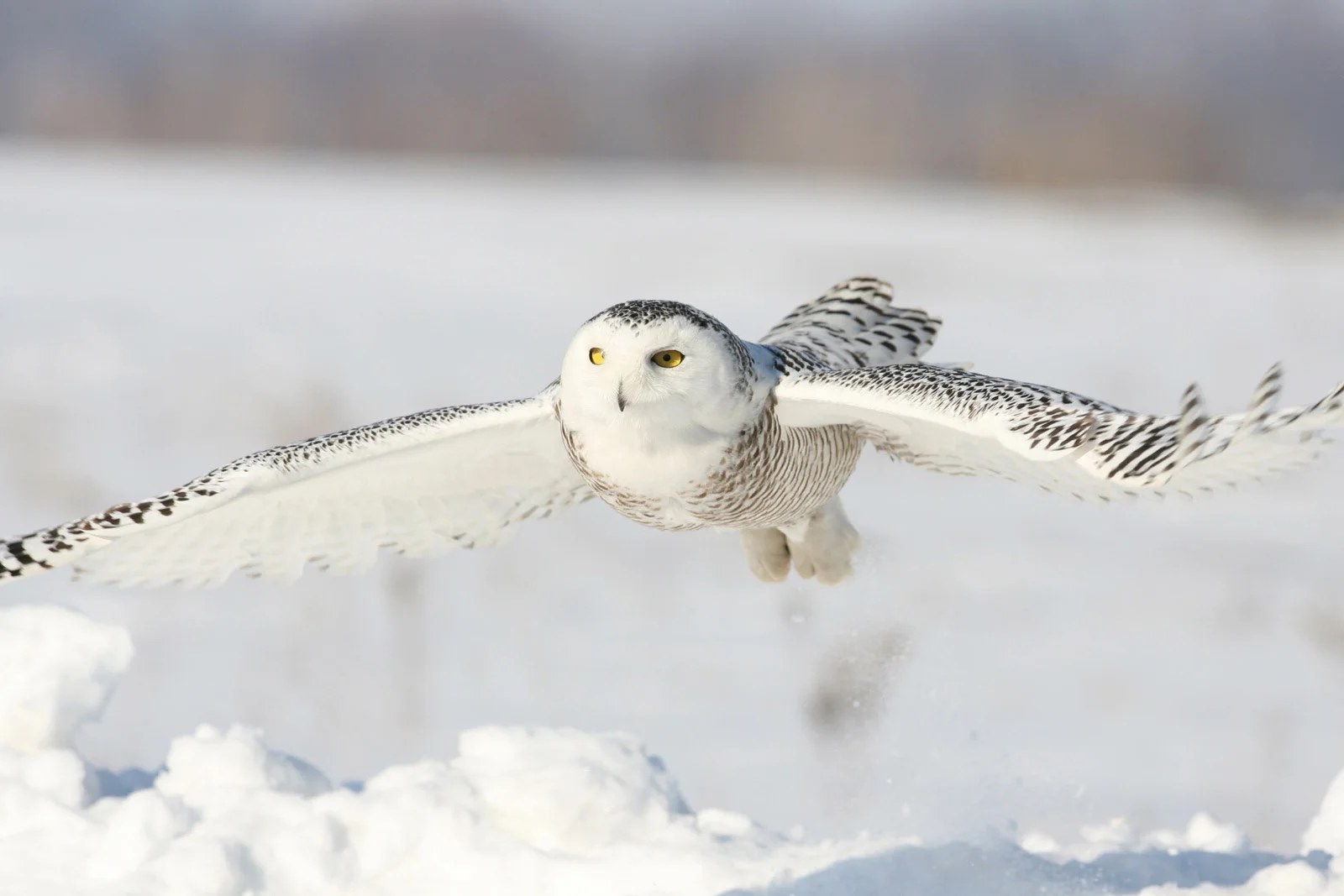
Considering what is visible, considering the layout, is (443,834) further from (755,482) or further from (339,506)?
(755,482)

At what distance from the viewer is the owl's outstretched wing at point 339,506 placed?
5.12m

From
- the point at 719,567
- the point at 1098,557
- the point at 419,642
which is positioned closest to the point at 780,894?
the point at 419,642

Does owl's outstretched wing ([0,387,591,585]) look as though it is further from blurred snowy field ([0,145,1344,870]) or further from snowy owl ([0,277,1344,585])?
blurred snowy field ([0,145,1344,870])

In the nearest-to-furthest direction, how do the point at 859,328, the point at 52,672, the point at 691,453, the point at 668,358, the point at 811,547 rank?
the point at 668,358
the point at 691,453
the point at 52,672
the point at 811,547
the point at 859,328

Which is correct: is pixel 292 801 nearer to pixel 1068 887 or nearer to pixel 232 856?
pixel 232 856

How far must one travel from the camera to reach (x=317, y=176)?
2659 centimetres

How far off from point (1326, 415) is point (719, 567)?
6.50 m

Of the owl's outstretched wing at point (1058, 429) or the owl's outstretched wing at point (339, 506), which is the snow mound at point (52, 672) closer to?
the owl's outstretched wing at point (339, 506)

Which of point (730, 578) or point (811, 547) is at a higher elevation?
point (811, 547)

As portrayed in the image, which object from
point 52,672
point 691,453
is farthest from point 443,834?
point 691,453

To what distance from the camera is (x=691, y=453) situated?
4664 mm

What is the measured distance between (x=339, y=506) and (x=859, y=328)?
2060 mm

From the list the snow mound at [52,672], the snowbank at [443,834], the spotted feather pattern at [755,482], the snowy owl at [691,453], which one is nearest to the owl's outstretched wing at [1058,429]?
the snowy owl at [691,453]

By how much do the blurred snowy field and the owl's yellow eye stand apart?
6.50 feet
